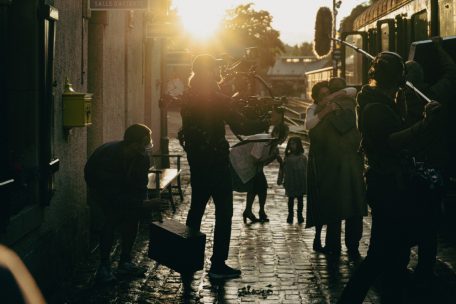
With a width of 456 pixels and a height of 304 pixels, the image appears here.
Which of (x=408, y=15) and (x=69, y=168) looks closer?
A: (x=69, y=168)

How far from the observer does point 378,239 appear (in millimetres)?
5586

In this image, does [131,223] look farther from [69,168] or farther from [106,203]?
[69,168]

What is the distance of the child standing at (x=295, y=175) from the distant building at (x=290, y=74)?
103743 millimetres

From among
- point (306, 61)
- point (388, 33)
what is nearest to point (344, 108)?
point (388, 33)

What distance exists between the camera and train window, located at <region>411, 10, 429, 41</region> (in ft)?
43.0

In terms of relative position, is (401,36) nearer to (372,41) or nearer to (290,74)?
(372,41)

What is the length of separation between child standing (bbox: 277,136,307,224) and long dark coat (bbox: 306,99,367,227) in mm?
2195

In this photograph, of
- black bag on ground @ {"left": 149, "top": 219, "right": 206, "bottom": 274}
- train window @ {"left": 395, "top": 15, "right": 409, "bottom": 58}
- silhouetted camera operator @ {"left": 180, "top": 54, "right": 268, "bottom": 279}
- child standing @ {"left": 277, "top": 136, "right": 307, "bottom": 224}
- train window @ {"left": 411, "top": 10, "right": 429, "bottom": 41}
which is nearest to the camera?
black bag on ground @ {"left": 149, "top": 219, "right": 206, "bottom": 274}

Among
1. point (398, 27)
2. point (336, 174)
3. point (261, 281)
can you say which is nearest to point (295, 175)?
point (336, 174)

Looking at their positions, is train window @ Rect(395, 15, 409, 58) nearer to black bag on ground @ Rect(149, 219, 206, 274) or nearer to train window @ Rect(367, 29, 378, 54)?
train window @ Rect(367, 29, 378, 54)

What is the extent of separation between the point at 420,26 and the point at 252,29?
67184mm

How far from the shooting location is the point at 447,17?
1172cm

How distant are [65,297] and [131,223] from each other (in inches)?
42.1

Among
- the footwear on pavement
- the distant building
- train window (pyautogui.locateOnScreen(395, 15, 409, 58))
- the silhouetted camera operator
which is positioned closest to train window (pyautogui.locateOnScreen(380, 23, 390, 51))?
train window (pyautogui.locateOnScreen(395, 15, 409, 58))
